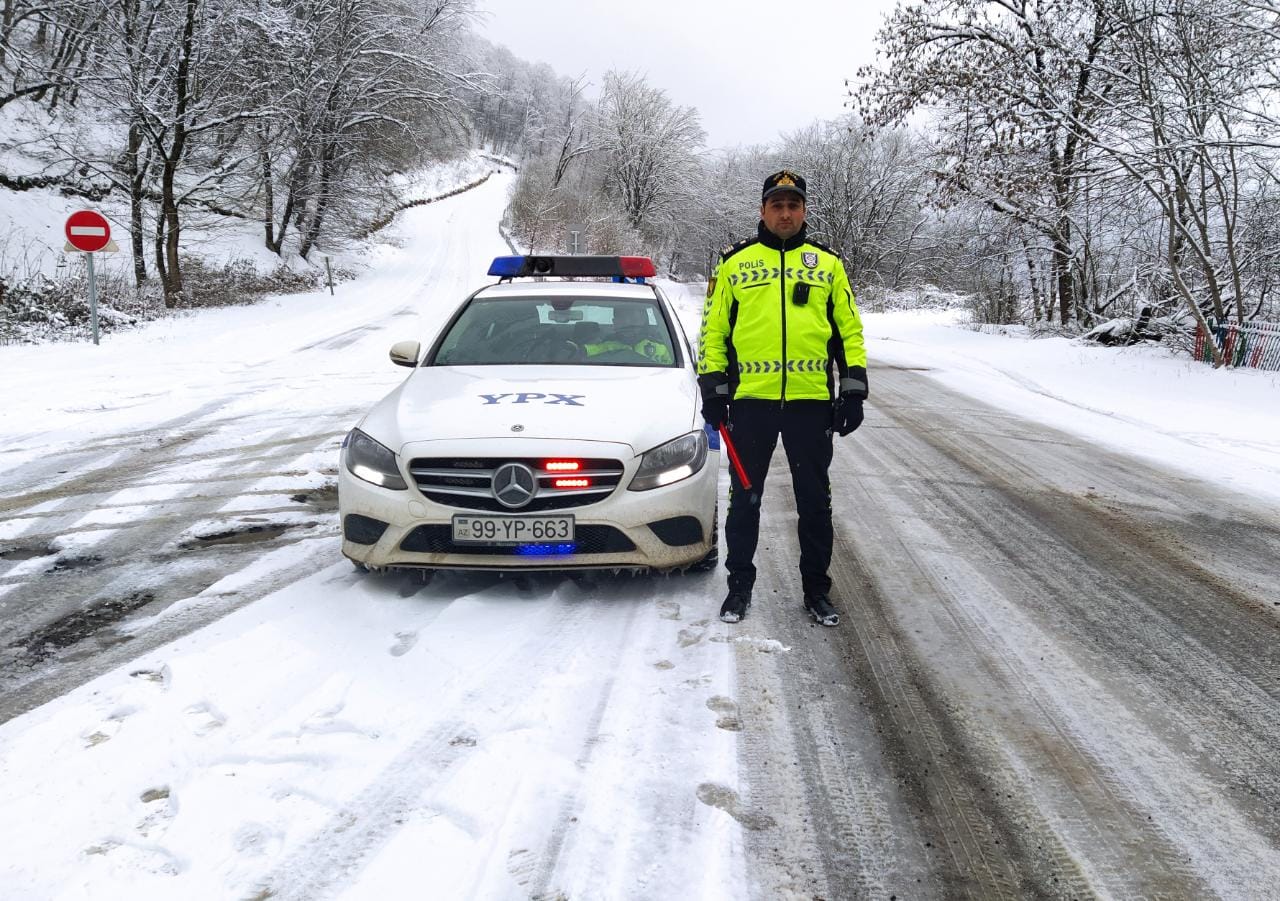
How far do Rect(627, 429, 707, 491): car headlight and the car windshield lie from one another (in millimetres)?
1033

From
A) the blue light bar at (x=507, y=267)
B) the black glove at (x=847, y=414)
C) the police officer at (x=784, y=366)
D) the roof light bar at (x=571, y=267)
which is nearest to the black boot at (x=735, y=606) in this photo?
the police officer at (x=784, y=366)

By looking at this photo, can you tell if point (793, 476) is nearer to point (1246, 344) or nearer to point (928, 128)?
point (1246, 344)

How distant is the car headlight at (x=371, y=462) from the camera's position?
3.73m

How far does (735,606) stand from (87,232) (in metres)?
13.0

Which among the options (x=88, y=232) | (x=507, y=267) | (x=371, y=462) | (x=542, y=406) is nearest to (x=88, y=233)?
(x=88, y=232)

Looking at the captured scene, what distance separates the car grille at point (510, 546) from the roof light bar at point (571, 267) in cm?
283

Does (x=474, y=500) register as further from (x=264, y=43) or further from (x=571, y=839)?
(x=264, y=43)

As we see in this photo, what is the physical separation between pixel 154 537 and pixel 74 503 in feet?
3.57

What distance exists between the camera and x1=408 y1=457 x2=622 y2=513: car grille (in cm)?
364

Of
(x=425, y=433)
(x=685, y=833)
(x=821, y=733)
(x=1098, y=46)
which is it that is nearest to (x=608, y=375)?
(x=425, y=433)

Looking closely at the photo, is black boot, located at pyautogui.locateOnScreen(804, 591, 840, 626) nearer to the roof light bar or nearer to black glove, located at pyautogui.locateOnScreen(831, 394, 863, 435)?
black glove, located at pyautogui.locateOnScreen(831, 394, 863, 435)

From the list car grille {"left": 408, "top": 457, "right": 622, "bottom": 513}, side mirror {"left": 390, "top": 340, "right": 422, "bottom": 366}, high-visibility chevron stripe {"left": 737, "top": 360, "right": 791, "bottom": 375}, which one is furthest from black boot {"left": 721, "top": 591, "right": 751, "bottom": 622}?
side mirror {"left": 390, "top": 340, "right": 422, "bottom": 366}

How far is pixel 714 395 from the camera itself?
366 centimetres

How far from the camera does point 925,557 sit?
4645mm
